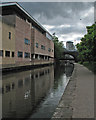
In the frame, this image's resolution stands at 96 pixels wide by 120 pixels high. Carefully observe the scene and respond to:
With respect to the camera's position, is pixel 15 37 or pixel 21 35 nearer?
pixel 15 37

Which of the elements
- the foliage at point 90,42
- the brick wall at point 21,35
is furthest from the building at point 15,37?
the foliage at point 90,42

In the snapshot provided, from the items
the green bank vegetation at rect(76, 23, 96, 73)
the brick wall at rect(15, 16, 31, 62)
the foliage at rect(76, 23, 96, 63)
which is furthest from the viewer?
the brick wall at rect(15, 16, 31, 62)

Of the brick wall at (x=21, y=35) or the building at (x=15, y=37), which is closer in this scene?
the building at (x=15, y=37)

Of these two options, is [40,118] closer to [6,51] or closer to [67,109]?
[67,109]

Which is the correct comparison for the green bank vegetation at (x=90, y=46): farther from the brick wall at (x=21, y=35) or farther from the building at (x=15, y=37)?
the brick wall at (x=21, y=35)

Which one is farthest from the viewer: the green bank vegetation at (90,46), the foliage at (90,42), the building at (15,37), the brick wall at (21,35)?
the brick wall at (21,35)

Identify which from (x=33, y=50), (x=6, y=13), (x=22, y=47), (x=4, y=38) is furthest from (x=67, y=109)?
(x=33, y=50)

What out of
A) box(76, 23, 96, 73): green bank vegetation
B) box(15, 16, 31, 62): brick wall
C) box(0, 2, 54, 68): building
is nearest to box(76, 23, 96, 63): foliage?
box(76, 23, 96, 73): green bank vegetation

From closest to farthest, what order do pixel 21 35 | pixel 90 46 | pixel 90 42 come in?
pixel 90 42 < pixel 90 46 < pixel 21 35

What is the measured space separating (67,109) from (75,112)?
0.47 meters

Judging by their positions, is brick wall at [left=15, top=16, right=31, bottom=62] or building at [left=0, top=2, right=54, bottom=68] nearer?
building at [left=0, top=2, right=54, bottom=68]

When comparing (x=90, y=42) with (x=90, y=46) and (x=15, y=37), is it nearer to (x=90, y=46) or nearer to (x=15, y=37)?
(x=90, y=46)

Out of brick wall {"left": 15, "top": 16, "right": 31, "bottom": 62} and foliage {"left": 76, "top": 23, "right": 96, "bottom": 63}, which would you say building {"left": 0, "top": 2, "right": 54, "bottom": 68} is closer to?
brick wall {"left": 15, "top": 16, "right": 31, "bottom": 62}

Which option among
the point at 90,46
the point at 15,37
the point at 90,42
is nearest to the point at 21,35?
the point at 15,37
